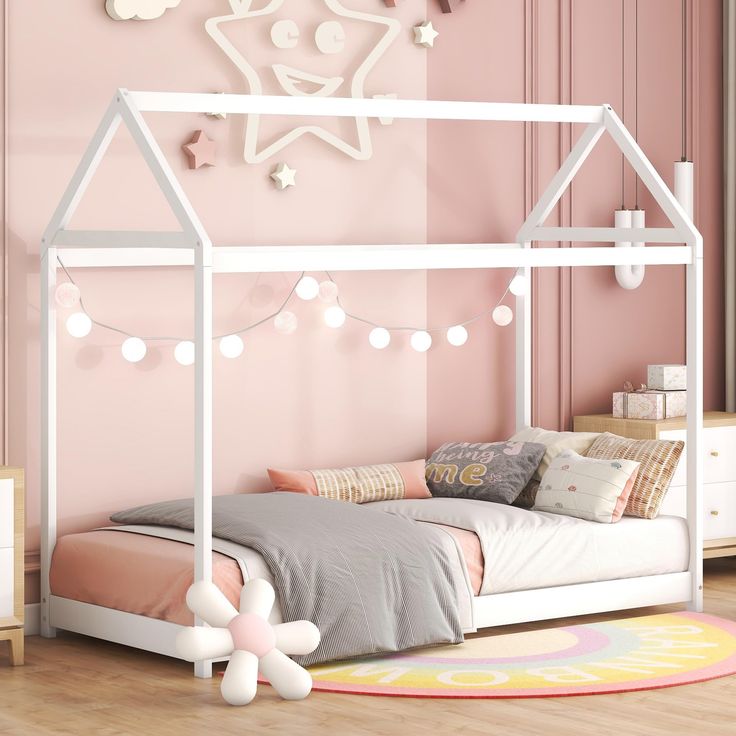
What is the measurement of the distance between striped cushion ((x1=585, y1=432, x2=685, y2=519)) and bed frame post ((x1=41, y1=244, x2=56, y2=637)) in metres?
1.89

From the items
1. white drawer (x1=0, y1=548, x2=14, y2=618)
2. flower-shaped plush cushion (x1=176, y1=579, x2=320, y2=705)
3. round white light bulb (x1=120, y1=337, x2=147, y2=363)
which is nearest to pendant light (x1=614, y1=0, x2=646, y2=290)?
round white light bulb (x1=120, y1=337, x2=147, y2=363)

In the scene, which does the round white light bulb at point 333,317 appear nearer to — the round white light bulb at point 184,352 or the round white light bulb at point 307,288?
the round white light bulb at point 307,288

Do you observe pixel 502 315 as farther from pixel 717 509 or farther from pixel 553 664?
pixel 553 664

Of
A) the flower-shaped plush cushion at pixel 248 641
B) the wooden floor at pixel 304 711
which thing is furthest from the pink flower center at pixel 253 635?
the wooden floor at pixel 304 711

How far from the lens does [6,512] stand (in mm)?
4352

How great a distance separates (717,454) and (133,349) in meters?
2.24

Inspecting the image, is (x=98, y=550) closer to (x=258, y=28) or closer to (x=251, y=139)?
(x=251, y=139)

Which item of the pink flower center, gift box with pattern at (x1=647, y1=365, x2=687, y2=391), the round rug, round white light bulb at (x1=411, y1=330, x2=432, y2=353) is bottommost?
the round rug

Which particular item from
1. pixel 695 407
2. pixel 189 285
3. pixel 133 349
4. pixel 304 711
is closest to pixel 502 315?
pixel 695 407

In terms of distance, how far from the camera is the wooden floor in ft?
11.9

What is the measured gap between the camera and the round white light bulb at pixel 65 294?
15.2 ft

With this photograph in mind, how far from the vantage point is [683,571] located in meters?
5.08

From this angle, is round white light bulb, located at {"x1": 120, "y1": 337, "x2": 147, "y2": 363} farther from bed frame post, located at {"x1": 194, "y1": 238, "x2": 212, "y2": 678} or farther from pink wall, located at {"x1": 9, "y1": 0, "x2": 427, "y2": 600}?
bed frame post, located at {"x1": 194, "y1": 238, "x2": 212, "y2": 678}

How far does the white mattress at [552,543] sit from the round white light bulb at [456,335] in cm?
69
